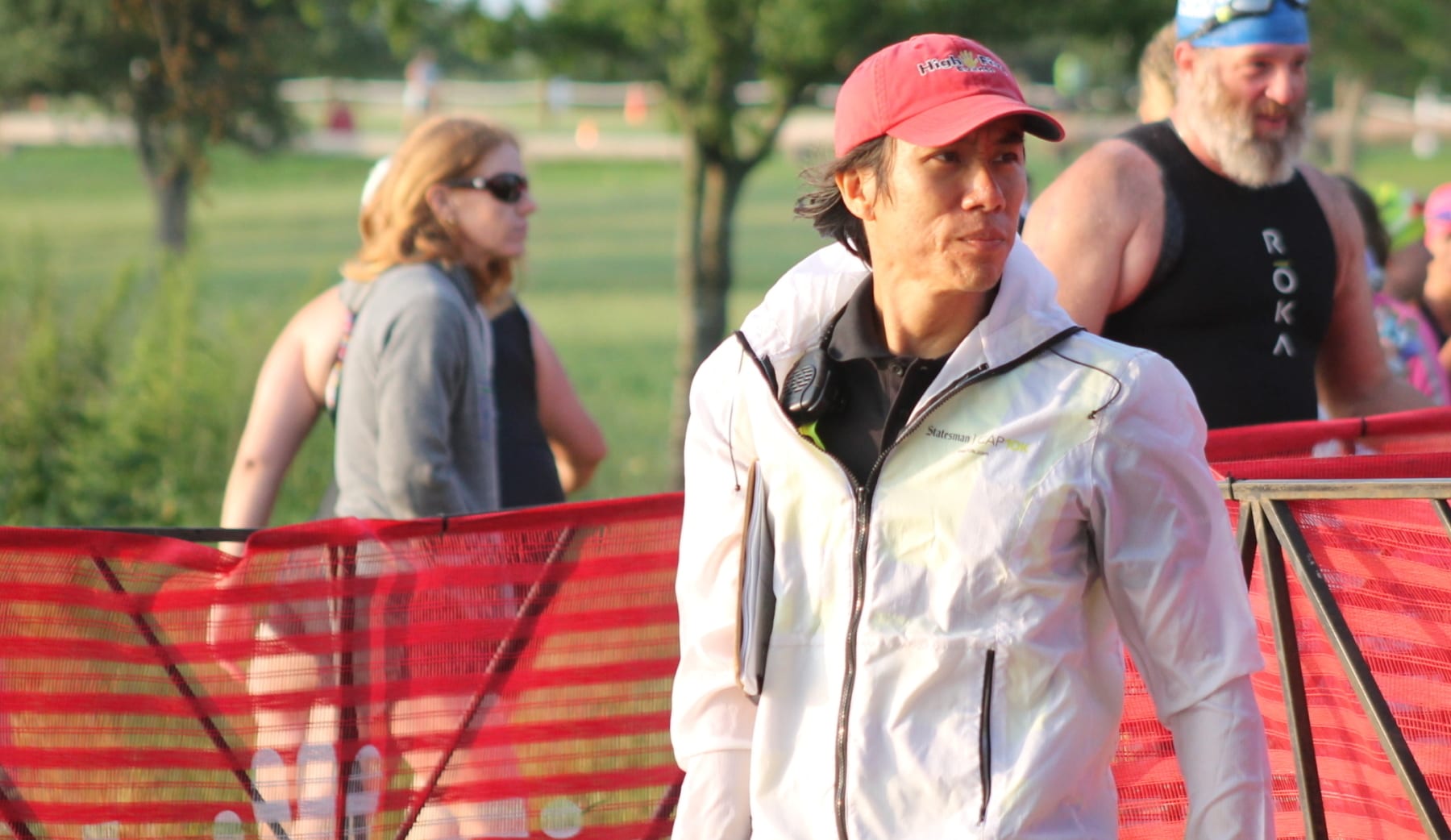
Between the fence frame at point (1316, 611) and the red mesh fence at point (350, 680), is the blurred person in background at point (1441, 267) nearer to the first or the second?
the fence frame at point (1316, 611)

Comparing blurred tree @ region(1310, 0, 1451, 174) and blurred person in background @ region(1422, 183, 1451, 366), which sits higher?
blurred tree @ region(1310, 0, 1451, 174)

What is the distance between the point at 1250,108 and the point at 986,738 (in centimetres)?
259

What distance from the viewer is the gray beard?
443 cm

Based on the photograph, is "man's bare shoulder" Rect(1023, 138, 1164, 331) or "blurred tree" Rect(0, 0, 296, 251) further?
"blurred tree" Rect(0, 0, 296, 251)

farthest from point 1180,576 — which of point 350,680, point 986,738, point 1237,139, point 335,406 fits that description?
point 335,406

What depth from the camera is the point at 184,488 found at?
29.6ft

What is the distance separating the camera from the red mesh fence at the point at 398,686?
3734 millimetres

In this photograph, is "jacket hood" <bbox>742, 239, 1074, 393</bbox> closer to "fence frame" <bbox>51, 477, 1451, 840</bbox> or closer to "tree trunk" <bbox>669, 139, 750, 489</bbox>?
"fence frame" <bbox>51, 477, 1451, 840</bbox>

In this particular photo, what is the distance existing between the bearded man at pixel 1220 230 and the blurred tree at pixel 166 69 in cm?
340

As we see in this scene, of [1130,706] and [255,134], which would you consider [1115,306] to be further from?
[255,134]

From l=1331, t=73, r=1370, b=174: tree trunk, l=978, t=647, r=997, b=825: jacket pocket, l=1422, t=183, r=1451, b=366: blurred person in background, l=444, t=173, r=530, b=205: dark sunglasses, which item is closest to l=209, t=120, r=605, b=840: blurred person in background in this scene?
l=444, t=173, r=530, b=205: dark sunglasses

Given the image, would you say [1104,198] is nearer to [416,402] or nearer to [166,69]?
[416,402]

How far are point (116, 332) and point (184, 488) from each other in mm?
2149

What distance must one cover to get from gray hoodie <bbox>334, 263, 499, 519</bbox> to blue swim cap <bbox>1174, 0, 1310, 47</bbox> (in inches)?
81.0
